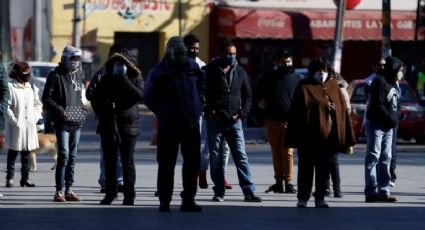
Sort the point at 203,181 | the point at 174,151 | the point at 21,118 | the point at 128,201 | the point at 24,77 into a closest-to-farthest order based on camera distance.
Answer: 1. the point at 174,151
2. the point at 128,201
3. the point at 203,181
4. the point at 24,77
5. the point at 21,118

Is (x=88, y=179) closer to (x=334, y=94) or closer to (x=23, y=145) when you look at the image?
(x=23, y=145)

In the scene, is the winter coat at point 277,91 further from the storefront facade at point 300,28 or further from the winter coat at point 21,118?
the storefront facade at point 300,28

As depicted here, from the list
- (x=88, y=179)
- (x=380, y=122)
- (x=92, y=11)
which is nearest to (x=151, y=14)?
(x=92, y=11)

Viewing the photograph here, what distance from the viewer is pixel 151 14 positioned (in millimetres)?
53781

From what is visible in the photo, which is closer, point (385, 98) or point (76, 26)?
point (385, 98)

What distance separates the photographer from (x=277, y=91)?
19.6 meters

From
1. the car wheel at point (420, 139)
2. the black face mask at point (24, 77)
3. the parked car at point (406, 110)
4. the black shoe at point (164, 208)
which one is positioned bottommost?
the car wheel at point (420, 139)

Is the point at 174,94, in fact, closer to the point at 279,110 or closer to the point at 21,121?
the point at 279,110

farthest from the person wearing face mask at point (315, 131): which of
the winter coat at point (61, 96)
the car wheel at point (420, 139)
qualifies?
the car wheel at point (420, 139)

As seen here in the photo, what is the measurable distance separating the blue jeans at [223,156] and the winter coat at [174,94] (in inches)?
61.6

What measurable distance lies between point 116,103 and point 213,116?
130 cm

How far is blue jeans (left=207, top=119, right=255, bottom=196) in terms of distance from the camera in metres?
18.0

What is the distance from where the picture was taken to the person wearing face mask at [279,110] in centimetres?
1948

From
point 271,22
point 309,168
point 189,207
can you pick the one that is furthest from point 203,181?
A: point 271,22
